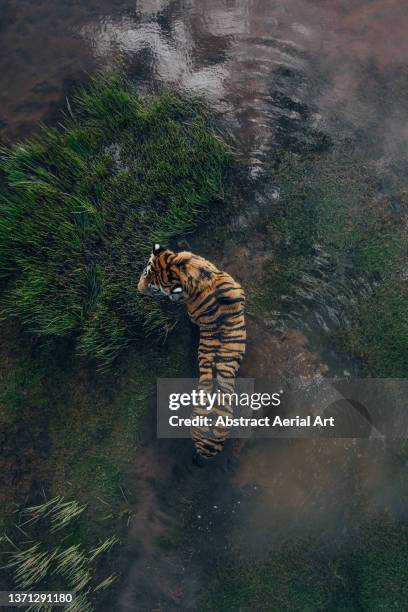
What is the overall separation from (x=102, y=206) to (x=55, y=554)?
3.79 meters

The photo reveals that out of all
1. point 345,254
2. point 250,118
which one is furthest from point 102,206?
point 345,254

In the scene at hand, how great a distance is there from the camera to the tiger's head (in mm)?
4473

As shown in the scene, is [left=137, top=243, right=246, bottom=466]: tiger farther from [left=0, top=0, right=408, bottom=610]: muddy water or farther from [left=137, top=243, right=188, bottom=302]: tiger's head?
[left=0, top=0, right=408, bottom=610]: muddy water

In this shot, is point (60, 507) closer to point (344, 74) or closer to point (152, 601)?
point (152, 601)

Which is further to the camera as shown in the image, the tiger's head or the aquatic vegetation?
the aquatic vegetation

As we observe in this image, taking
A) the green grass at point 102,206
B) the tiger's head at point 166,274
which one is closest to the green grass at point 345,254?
the green grass at point 102,206

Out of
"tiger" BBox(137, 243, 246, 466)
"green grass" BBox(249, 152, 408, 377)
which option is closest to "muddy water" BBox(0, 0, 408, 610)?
"green grass" BBox(249, 152, 408, 377)

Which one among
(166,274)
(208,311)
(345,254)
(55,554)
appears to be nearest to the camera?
(166,274)

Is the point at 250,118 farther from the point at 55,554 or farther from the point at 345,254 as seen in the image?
the point at 55,554

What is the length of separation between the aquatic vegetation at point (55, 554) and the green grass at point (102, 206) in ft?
5.67

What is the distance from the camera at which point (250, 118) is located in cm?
533

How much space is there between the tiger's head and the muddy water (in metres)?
0.87

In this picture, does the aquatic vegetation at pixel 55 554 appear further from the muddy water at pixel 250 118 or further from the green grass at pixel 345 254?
the green grass at pixel 345 254

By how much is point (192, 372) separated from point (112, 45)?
3822 mm
